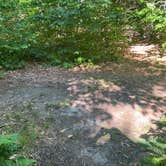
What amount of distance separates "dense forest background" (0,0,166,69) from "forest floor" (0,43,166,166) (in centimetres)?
74

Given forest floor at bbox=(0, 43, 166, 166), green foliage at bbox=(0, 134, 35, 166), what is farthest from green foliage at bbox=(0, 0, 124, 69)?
green foliage at bbox=(0, 134, 35, 166)

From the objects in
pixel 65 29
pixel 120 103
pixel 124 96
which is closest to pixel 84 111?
pixel 120 103

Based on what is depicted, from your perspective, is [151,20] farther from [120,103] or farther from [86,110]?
[86,110]

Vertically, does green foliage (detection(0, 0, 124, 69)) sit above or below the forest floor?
above

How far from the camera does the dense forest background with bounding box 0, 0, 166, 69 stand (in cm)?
855

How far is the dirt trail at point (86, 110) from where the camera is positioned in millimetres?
4871

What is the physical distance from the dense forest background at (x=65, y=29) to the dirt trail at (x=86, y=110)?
0.75 meters

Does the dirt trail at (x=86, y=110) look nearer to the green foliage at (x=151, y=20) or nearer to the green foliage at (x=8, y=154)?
the green foliage at (x=8, y=154)

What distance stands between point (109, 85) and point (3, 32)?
122 inches

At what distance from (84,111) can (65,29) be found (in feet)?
11.6

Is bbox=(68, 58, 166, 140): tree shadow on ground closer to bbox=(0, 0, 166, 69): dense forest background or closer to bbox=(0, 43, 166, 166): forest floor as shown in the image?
bbox=(0, 43, 166, 166): forest floor

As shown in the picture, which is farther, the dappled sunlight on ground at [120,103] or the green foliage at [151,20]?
the green foliage at [151,20]

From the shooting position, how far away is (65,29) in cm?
893

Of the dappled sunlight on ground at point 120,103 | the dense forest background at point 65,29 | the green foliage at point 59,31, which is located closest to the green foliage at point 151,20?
the dense forest background at point 65,29
